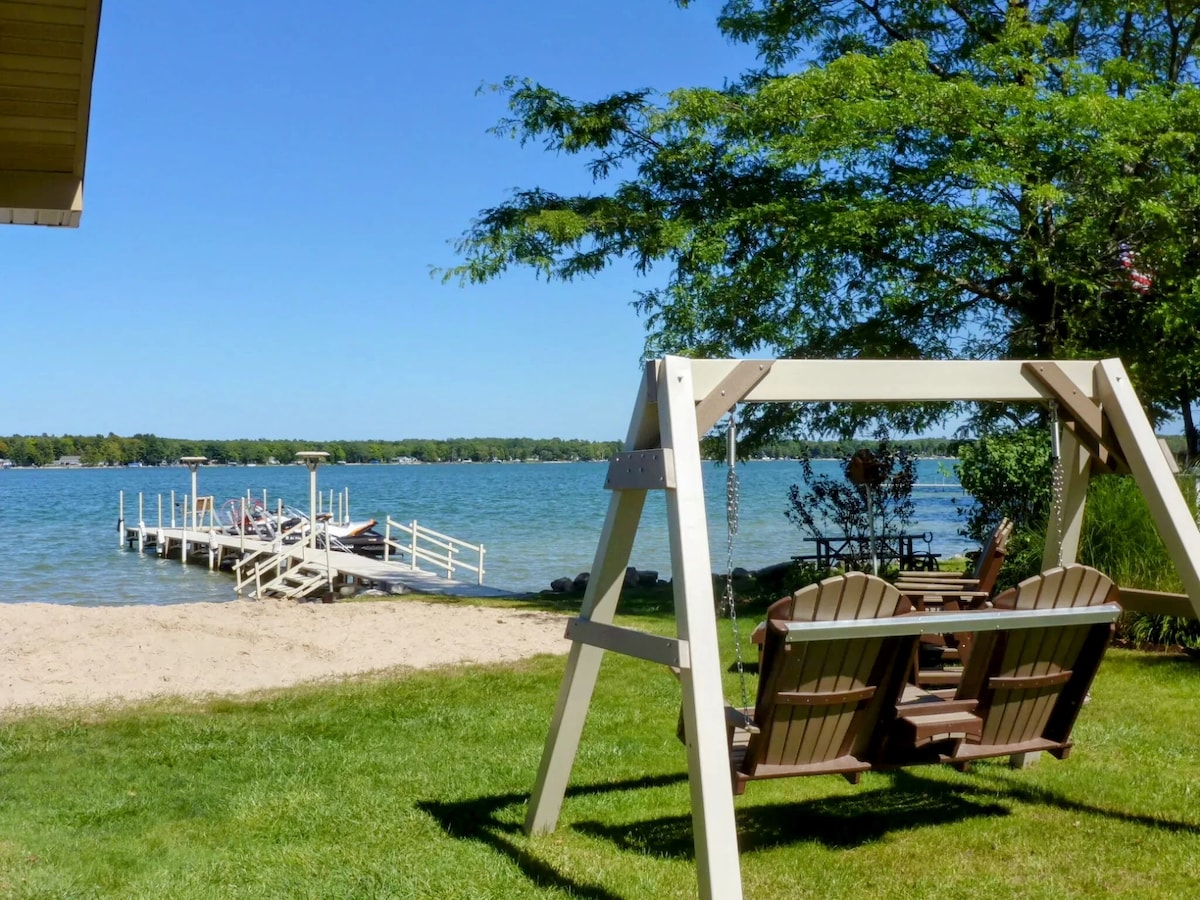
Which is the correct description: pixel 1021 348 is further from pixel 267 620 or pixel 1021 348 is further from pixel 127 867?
pixel 127 867

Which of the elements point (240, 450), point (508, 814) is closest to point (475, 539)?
point (508, 814)

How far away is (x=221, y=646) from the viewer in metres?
10.5

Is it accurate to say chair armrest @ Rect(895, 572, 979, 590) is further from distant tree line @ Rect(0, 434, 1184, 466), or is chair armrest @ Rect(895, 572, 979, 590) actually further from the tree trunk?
distant tree line @ Rect(0, 434, 1184, 466)

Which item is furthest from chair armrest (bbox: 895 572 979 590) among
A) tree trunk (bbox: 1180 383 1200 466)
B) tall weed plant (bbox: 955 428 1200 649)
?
tree trunk (bbox: 1180 383 1200 466)

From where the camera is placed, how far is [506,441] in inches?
5541

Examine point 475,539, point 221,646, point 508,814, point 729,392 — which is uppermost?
point 729,392

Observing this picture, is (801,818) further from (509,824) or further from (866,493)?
(866,493)

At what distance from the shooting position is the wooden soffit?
420 centimetres

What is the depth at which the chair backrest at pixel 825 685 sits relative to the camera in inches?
151

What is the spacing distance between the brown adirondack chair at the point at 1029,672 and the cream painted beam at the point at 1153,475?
11.9 inches

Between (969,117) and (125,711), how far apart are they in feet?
30.2

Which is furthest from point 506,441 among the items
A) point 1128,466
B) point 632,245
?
point 1128,466

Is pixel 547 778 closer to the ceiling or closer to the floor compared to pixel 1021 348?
closer to the floor

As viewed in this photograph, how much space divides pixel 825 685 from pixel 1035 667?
3.10 ft
